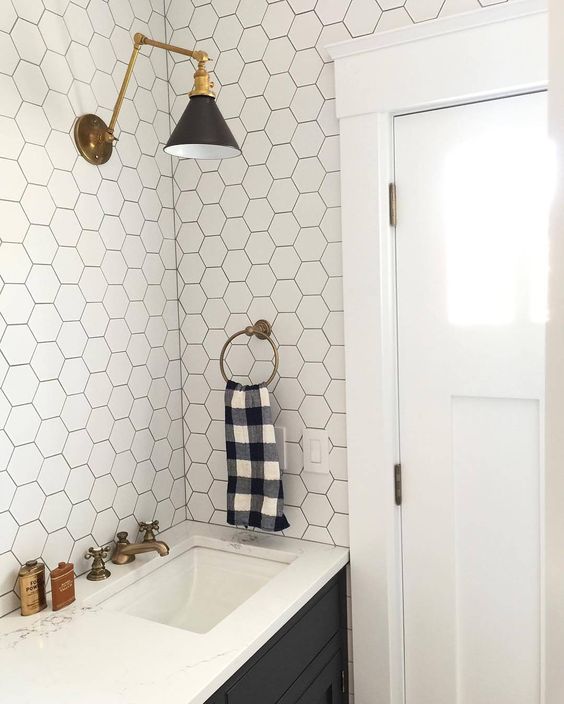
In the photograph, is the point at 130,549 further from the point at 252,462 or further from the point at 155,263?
the point at 155,263

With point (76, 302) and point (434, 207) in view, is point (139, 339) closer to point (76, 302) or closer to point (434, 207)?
point (76, 302)

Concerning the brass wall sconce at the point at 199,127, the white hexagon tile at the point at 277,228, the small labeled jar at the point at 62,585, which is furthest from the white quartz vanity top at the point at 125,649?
the brass wall sconce at the point at 199,127

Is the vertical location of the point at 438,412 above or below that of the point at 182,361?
below

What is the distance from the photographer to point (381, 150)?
1.63 metres

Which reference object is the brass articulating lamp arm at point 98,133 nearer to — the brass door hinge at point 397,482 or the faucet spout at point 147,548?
the faucet spout at point 147,548

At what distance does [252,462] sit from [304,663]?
20.4 inches

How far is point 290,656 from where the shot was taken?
1490mm

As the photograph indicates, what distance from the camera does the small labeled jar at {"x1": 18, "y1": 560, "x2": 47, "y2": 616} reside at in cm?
144

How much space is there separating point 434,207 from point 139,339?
879mm

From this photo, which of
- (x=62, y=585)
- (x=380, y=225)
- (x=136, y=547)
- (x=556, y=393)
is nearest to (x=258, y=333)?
(x=380, y=225)

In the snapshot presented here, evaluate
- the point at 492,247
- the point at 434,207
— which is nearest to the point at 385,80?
the point at 434,207

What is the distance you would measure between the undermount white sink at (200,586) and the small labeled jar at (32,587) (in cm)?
22

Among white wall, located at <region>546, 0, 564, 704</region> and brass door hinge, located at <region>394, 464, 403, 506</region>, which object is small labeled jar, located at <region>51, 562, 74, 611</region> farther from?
white wall, located at <region>546, 0, 564, 704</region>

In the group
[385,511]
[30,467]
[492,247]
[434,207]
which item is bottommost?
[385,511]
